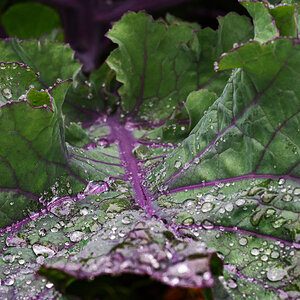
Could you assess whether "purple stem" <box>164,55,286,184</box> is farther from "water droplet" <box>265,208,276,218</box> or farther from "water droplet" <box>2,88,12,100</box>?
"water droplet" <box>2,88,12,100</box>

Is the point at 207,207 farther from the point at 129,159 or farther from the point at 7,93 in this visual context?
the point at 7,93

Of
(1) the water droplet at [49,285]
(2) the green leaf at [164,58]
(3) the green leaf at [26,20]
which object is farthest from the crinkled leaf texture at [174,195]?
(3) the green leaf at [26,20]

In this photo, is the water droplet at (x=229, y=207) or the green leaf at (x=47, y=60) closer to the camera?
the water droplet at (x=229, y=207)

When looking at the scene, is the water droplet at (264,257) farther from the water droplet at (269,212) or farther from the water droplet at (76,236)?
the water droplet at (76,236)

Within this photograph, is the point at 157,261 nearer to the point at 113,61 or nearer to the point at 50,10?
the point at 113,61


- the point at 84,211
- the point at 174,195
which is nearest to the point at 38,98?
the point at 84,211

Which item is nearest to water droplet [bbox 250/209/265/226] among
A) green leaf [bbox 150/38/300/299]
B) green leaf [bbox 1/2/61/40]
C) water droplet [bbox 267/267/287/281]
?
green leaf [bbox 150/38/300/299]
